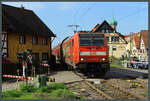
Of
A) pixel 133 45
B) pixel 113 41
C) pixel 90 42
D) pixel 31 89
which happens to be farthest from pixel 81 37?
pixel 133 45

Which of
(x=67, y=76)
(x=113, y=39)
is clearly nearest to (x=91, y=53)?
(x=67, y=76)

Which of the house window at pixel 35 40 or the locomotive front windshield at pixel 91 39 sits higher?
the house window at pixel 35 40

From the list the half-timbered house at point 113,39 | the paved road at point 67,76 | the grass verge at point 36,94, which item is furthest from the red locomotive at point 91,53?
the half-timbered house at point 113,39

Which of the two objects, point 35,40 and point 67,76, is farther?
point 35,40

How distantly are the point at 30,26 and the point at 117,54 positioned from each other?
127 ft

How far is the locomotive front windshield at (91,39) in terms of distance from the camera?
15414 millimetres

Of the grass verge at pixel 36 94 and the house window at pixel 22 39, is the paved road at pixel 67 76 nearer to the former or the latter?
the grass verge at pixel 36 94

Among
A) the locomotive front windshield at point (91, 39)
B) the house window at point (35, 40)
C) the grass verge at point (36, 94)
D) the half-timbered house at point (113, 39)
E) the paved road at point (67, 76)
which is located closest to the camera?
the grass verge at point (36, 94)

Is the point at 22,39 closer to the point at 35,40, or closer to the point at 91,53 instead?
the point at 35,40

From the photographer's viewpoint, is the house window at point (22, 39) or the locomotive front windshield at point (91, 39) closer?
the locomotive front windshield at point (91, 39)

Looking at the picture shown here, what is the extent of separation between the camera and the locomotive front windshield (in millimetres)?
15414

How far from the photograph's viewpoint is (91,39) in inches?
615

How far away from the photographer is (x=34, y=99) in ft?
26.8

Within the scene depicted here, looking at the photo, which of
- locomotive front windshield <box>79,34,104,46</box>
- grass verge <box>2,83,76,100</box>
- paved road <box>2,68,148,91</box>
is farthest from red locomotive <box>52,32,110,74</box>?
grass verge <box>2,83,76,100</box>
